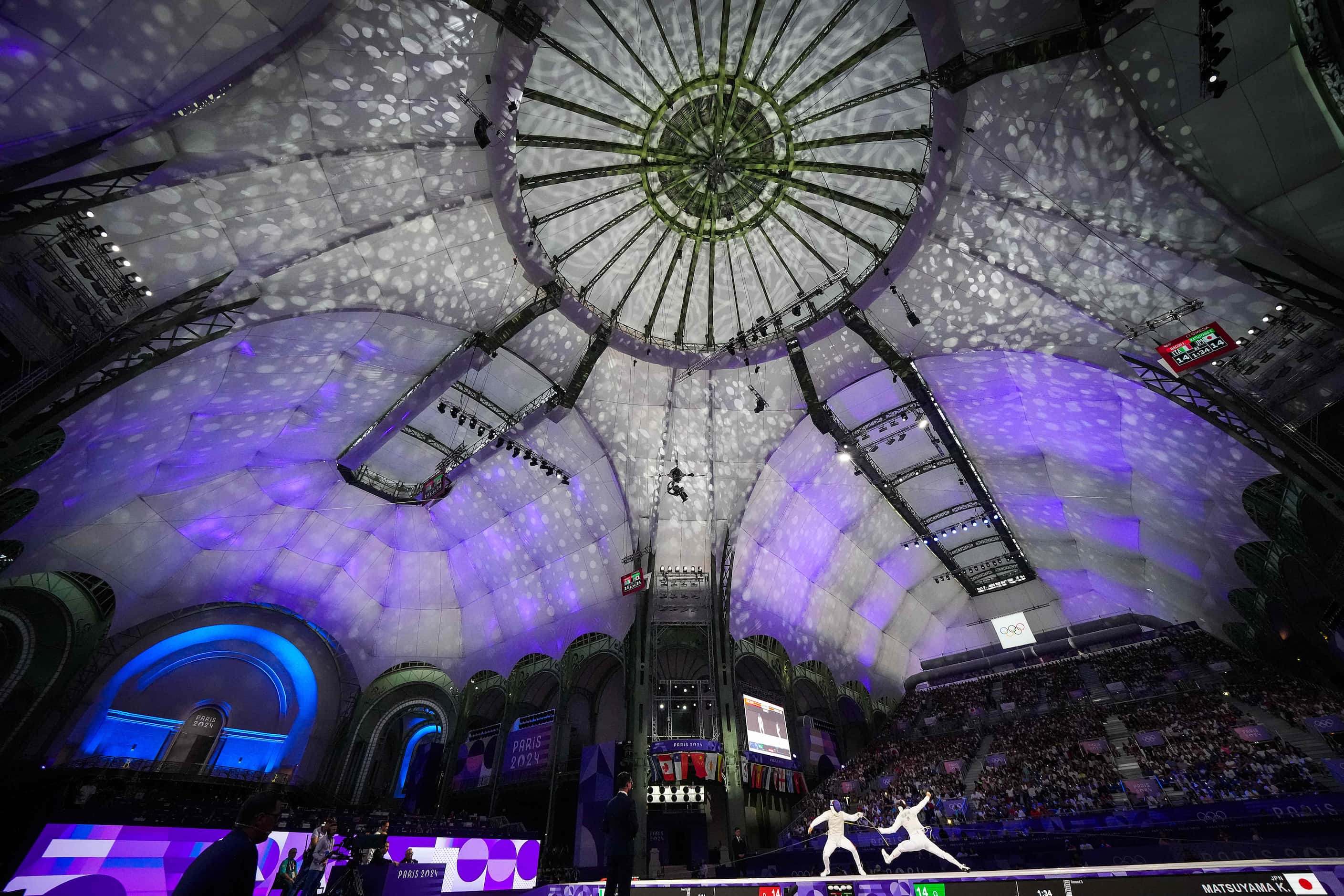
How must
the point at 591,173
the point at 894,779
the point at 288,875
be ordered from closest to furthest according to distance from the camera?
the point at 288,875 → the point at 591,173 → the point at 894,779

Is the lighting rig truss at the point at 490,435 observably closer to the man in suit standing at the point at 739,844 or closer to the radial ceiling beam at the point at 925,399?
the radial ceiling beam at the point at 925,399

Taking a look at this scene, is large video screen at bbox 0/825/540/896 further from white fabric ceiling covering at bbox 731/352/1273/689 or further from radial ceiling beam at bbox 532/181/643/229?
radial ceiling beam at bbox 532/181/643/229

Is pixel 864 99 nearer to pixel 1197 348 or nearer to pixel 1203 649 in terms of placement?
pixel 1197 348

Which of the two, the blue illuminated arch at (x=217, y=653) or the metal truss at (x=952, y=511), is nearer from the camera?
the blue illuminated arch at (x=217, y=653)

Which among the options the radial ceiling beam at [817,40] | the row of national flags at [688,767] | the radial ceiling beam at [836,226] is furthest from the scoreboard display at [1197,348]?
the row of national flags at [688,767]

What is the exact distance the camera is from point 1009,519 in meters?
31.8

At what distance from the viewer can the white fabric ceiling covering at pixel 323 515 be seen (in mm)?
17188

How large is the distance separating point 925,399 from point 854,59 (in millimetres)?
13179

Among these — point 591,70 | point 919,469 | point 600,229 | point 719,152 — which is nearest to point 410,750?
point 600,229

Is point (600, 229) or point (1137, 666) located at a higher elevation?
point (600, 229)

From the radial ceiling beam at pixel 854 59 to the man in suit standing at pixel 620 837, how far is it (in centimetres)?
1886

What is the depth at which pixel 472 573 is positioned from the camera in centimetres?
3009

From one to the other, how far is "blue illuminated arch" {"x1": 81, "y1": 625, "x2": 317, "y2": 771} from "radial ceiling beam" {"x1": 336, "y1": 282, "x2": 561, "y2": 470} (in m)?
13.7

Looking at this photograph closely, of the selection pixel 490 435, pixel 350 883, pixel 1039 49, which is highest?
pixel 490 435
